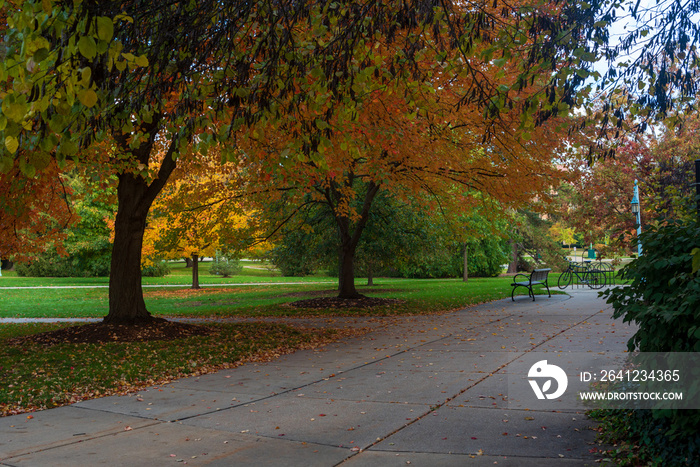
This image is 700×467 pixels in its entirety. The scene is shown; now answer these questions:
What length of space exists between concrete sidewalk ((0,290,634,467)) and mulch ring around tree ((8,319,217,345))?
3.15m

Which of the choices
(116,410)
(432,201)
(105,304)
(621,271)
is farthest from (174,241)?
(621,271)

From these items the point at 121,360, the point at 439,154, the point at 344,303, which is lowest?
the point at 121,360

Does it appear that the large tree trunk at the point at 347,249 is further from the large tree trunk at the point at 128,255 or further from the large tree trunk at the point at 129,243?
the large tree trunk at the point at 128,255

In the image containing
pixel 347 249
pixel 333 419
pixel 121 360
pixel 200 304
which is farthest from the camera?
pixel 200 304

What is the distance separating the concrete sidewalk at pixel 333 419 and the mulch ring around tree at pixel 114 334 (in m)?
3.15

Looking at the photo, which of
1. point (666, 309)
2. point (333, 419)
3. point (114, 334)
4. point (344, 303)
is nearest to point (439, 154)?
point (344, 303)

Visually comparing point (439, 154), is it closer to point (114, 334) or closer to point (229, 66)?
point (114, 334)

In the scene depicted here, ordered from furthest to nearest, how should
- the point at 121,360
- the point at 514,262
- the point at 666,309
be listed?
the point at 514,262 < the point at 121,360 < the point at 666,309

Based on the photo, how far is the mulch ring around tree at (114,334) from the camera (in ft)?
34.9

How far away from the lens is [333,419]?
5.47m

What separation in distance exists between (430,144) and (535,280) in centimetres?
762

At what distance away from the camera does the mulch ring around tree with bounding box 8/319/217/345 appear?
10641 mm

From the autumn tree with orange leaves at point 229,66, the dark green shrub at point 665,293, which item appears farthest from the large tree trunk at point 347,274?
the dark green shrub at point 665,293

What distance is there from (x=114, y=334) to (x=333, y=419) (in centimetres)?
692
